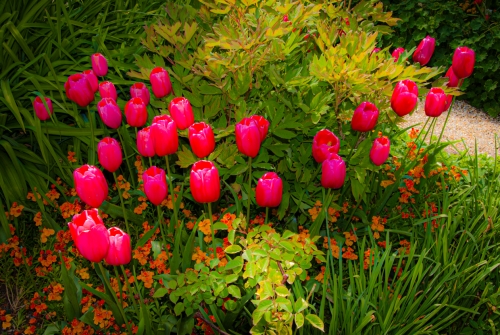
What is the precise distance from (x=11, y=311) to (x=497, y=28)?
471 centimetres

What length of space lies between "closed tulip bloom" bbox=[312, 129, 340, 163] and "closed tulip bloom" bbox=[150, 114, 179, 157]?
0.62 metres

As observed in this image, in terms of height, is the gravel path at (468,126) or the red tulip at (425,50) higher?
the red tulip at (425,50)

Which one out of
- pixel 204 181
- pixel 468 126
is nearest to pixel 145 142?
pixel 204 181

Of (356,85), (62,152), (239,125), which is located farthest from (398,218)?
(62,152)

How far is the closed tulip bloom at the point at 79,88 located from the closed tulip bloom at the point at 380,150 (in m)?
1.37

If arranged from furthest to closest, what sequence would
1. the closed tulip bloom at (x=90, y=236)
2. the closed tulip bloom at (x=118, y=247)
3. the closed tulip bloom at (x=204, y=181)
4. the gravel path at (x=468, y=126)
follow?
the gravel path at (x=468, y=126) < the closed tulip bloom at (x=204, y=181) < the closed tulip bloom at (x=118, y=247) < the closed tulip bloom at (x=90, y=236)

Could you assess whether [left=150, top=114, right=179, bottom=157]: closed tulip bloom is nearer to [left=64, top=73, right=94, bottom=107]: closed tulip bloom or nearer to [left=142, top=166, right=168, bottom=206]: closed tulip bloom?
[left=142, top=166, right=168, bottom=206]: closed tulip bloom

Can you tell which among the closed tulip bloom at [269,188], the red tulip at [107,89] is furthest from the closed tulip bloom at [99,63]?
the closed tulip bloom at [269,188]

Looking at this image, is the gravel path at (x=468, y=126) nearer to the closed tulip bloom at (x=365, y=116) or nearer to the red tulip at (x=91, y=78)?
the closed tulip bloom at (x=365, y=116)

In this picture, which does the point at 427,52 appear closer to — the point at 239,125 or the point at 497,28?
the point at 239,125

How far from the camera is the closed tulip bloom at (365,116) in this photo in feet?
7.08

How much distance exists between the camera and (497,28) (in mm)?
4711

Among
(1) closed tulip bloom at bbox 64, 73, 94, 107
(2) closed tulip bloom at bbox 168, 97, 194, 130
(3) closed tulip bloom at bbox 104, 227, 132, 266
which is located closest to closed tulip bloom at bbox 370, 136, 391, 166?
(2) closed tulip bloom at bbox 168, 97, 194, 130

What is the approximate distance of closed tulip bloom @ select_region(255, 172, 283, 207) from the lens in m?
1.94
